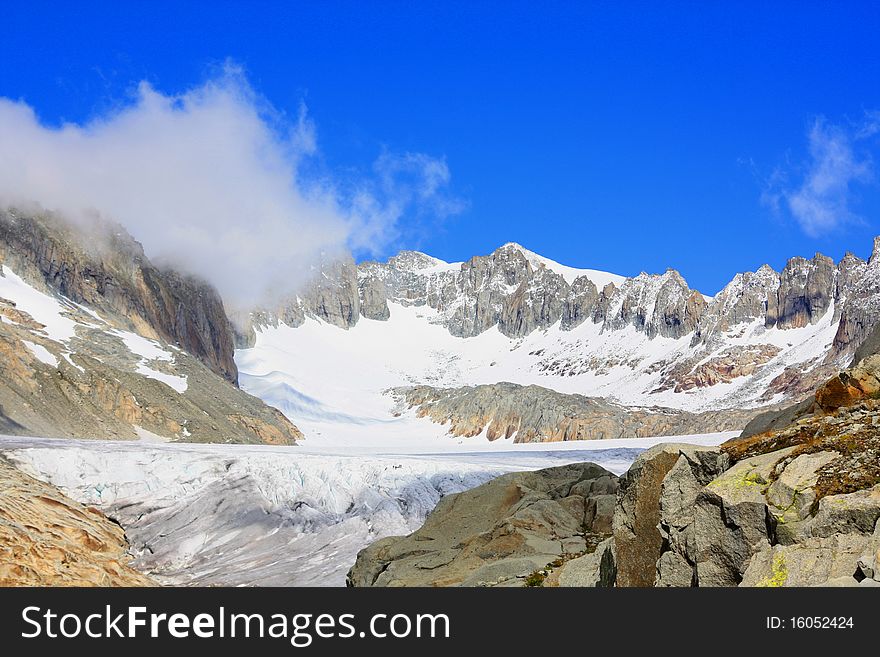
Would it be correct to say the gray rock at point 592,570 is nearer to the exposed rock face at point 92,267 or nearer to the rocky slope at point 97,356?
the rocky slope at point 97,356

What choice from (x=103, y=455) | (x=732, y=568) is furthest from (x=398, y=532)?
(x=732, y=568)

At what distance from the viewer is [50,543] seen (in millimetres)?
41812

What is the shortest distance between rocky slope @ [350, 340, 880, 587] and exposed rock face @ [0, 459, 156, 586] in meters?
29.0

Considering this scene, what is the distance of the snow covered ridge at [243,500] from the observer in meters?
53.9

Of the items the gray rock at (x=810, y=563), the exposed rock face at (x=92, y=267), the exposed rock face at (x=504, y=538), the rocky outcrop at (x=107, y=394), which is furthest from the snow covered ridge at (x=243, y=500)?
the exposed rock face at (x=92, y=267)

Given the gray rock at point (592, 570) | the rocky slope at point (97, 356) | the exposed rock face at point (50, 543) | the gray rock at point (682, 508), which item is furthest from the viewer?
the rocky slope at point (97, 356)

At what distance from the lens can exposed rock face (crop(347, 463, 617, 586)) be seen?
856 inches

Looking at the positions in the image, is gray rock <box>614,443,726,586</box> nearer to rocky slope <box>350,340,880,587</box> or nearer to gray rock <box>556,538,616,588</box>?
rocky slope <box>350,340,880,587</box>

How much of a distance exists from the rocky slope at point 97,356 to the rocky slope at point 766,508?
82190 mm

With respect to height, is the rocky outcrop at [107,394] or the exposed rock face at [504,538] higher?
the rocky outcrop at [107,394]

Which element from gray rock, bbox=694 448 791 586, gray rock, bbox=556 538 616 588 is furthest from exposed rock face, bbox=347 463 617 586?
gray rock, bbox=694 448 791 586

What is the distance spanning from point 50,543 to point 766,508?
3805cm
